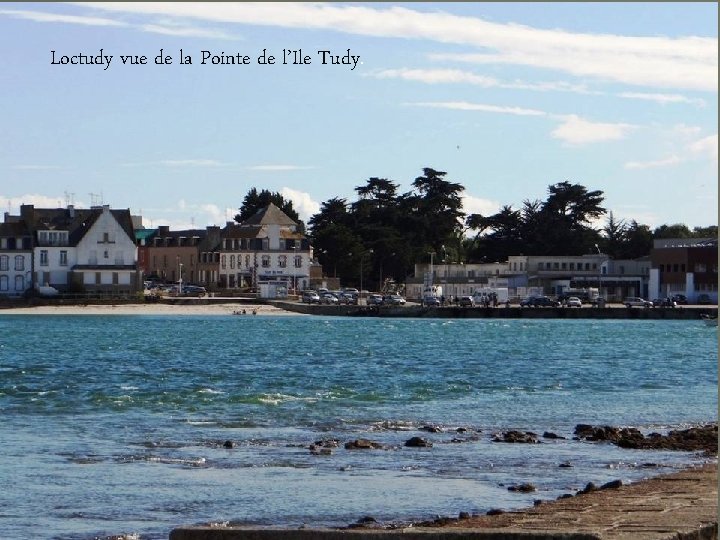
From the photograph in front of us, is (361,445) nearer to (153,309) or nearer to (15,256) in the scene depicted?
(15,256)

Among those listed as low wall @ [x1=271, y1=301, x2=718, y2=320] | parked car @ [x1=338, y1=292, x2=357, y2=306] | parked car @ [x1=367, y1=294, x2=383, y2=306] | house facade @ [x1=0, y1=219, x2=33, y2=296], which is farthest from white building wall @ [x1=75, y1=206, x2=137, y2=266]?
parked car @ [x1=367, y1=294, x2=383, y2=306]

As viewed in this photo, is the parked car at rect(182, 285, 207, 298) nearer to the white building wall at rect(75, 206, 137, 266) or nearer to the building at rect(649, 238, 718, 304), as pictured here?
the white building wall at rect(75, 206, 137, 266)

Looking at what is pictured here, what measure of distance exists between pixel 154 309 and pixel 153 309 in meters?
0.14

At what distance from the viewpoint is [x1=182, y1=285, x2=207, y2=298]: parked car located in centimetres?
14125

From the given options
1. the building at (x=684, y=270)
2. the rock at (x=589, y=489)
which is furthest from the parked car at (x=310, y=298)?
the rock at (x=589, y=489)

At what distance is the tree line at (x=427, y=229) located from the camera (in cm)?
15938

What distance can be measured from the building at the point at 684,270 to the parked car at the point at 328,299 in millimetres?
32781

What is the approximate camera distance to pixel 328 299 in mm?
142375

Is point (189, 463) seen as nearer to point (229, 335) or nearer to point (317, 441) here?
point (317, 441)

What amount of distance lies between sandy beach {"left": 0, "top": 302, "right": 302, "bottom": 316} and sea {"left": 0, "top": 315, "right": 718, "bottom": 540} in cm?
5476

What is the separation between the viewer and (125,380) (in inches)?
1848

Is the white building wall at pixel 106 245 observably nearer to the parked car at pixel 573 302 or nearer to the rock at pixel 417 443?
the parked car at pixel 573 302

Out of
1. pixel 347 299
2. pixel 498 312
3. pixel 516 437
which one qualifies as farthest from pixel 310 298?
pixel 516 437

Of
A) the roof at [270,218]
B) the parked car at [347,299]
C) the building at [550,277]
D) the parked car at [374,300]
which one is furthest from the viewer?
the building at [550,277]
